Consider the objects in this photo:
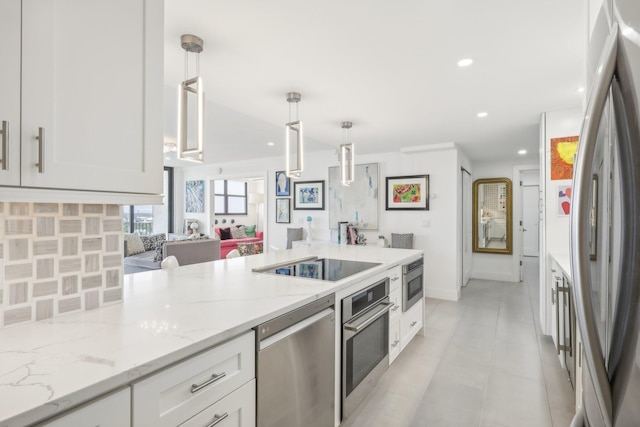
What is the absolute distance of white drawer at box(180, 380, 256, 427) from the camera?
3.38ft

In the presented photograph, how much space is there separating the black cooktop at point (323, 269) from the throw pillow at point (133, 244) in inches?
175

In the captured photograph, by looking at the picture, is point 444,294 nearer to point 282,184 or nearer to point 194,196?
point 282,184

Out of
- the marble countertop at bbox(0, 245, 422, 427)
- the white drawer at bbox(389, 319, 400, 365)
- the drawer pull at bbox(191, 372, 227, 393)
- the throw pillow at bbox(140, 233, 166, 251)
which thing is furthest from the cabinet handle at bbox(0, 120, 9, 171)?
the throw pillow at bbox(140, 233, 166, 251)

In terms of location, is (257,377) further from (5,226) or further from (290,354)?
(5,226)

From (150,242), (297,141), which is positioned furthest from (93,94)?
(150,242)

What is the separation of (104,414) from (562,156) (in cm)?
396

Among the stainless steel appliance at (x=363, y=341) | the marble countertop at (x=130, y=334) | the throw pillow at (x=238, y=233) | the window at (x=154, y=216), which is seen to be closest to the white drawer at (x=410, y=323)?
the stainless steel appliance at (x=363, y=341)

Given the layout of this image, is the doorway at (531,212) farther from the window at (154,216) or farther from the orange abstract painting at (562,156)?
the window at (154,216)

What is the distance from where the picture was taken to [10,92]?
0.86 m

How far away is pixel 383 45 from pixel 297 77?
0.77m

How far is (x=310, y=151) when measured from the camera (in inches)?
239

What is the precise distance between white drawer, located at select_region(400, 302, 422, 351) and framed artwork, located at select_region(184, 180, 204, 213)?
6273mm

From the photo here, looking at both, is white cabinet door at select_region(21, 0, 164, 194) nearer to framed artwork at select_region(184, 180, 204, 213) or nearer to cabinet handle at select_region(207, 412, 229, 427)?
cabinet handle at select_region(207, 412, 229, 427)

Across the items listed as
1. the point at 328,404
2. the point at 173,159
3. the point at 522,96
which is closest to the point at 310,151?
the point at 173,159
